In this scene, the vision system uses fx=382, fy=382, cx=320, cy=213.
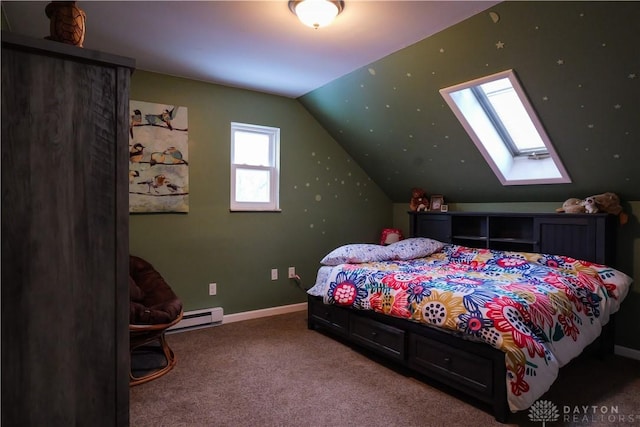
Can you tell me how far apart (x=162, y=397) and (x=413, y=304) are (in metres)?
1.65

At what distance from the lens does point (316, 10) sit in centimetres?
213

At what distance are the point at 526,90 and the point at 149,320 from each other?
3.01 metres

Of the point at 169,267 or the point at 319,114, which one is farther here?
the point at 319,114

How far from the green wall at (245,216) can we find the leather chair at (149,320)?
35 centimetres

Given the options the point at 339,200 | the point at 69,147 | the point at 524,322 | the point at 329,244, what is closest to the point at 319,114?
the point at 339,200

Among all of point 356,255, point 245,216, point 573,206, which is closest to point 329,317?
point 356,255

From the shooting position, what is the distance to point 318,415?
6.84 feet

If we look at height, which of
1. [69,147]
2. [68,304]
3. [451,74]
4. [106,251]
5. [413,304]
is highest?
[451,74]

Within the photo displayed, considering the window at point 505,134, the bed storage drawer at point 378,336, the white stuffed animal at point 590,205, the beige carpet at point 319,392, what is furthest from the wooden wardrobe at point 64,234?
the white stuffed animal at point 590,205

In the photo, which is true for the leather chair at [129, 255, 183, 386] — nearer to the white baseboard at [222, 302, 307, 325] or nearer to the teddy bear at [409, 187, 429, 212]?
the white baseboard at [222, 302, 307, 325]

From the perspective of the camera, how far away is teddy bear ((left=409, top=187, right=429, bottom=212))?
4371mm

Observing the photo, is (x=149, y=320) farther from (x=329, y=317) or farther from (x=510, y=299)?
(x=510, y=299)

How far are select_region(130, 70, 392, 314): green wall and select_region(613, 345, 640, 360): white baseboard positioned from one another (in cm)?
261

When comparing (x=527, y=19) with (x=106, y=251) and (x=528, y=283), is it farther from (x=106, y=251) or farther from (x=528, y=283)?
(x=106, y=251)
